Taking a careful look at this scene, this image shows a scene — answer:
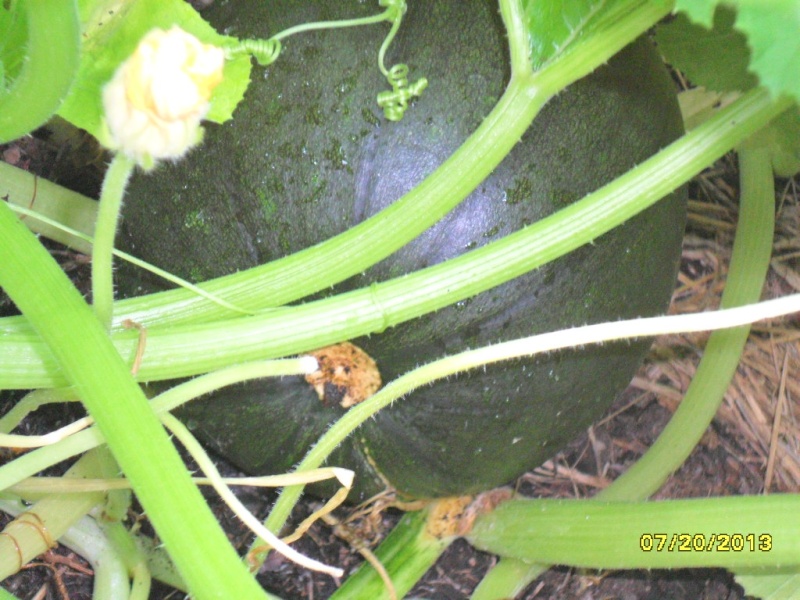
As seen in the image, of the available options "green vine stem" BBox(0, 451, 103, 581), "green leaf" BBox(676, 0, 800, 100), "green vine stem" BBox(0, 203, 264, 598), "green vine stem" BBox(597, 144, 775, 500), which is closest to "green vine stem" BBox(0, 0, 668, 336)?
"green vine stem" BBox(0, 203, 264, 598)

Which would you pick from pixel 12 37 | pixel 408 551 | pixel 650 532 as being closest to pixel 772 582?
pixel 650 532

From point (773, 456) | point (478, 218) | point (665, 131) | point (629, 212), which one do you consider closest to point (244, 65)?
point (478, 218)

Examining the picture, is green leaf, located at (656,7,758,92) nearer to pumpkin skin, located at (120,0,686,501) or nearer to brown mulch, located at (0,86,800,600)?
pumpkin skin, located at (120,0,686,501)

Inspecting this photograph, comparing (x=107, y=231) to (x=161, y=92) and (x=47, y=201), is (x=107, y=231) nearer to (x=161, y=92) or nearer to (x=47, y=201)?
(x=161, y=92)

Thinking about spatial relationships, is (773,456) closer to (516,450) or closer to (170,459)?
(516,450)

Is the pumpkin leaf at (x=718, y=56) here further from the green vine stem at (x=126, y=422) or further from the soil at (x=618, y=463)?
the green vine stem at (x=126, y=422)
